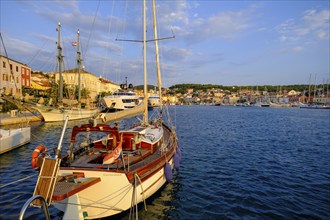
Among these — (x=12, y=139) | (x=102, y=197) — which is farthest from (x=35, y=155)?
(x=12, y=139)

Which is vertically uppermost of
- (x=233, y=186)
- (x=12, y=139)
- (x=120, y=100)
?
(x=120, y=100)

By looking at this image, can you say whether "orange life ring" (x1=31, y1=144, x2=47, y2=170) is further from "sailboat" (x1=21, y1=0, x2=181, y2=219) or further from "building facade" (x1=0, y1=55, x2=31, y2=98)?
"building facade" (x1=0, y1=55, x2=31, y2=98)

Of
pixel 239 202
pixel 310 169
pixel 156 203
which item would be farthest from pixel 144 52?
pixel 310 169

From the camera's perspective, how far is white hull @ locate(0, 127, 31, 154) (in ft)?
57.9

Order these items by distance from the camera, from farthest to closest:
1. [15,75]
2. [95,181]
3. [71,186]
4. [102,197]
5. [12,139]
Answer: [15,75], [12,139], [102,197], [95,181], [71,186]

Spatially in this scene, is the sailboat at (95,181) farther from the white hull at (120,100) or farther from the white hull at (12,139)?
the white hull at (120,100)

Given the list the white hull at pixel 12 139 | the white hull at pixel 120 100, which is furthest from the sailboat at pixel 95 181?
the white hull at pixel 120 100

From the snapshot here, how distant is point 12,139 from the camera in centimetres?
1881

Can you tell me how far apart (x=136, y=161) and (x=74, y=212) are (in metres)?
3.29

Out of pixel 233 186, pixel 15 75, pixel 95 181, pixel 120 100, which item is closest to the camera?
pixel 95 181

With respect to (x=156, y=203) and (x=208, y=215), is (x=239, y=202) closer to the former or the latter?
(x=208, y=215)

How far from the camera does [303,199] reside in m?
11.4

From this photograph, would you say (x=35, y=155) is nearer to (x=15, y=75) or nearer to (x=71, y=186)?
(x=71, y=186)

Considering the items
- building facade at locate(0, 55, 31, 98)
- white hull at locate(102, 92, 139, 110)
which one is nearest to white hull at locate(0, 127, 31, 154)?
building facade at locate(0, 55, 31, 98)
